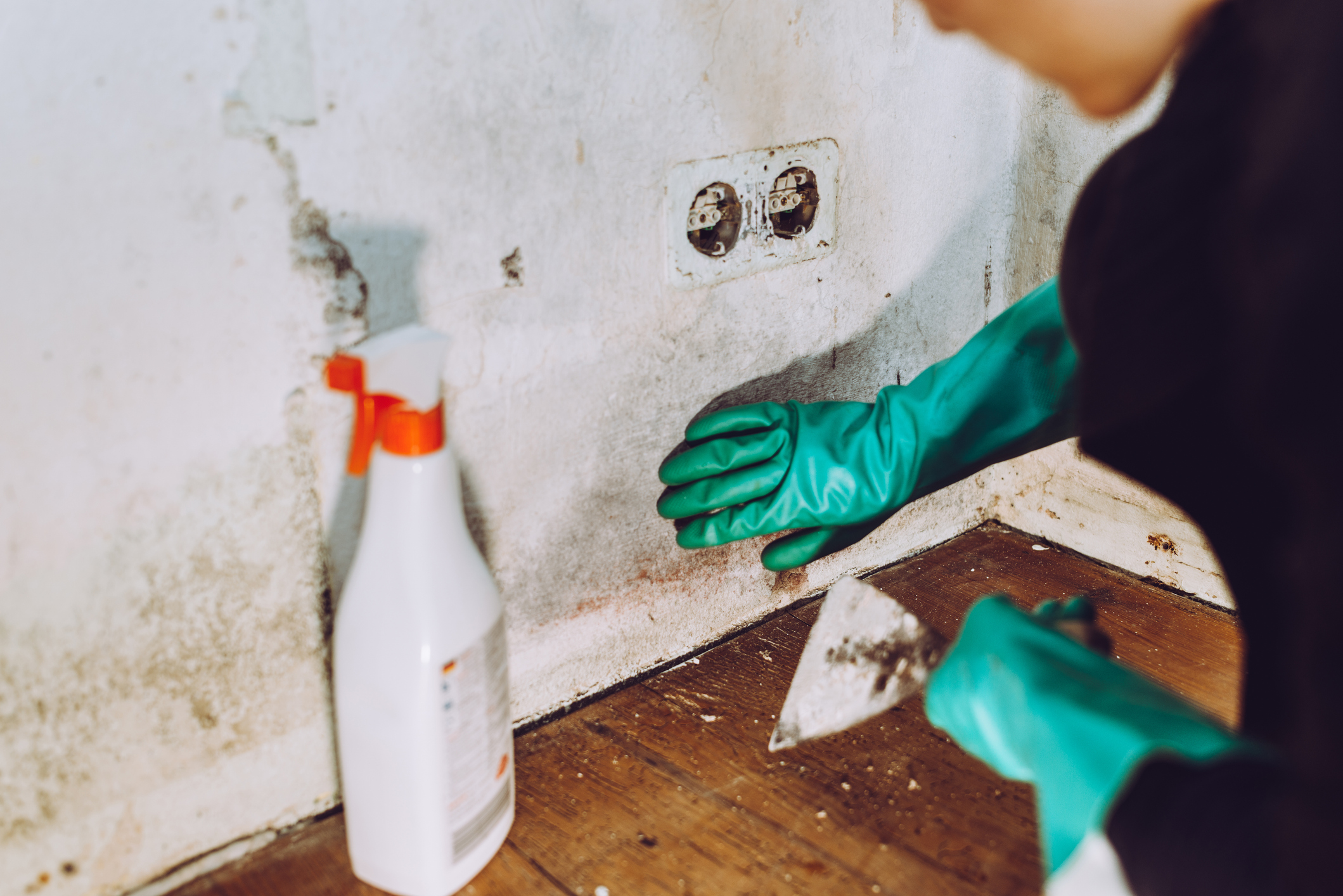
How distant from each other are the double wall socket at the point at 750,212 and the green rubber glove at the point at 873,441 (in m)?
0.15

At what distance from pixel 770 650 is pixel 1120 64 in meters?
0.66

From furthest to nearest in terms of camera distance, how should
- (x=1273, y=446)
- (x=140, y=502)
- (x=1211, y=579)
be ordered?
(x=1211, y=579) → (x=140, y=502) → (x=1273, y=446)

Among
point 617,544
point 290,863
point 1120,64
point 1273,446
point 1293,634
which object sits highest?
point 1120,64

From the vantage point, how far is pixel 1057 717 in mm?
591

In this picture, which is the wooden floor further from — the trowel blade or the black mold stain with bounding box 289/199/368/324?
the black mold stain with bounding box 289/199/368/324

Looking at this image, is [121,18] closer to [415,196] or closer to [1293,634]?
[415,196]

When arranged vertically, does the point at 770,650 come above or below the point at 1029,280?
below

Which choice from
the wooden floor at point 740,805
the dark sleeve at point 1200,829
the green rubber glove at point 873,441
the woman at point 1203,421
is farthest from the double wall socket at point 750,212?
the dark sleeve at point 1200,829

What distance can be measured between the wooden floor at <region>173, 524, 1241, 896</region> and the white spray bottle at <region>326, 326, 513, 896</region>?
0.21 ft

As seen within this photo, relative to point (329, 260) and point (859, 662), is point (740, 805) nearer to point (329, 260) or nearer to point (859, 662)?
point (859, 662)

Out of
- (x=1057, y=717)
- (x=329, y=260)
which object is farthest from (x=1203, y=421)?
(x=329, y=260)

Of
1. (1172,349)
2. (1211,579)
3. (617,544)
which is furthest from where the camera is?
(1211,579)

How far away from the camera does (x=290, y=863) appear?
2.49 feet

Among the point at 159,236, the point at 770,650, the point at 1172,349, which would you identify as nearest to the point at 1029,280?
the point at 770,650
